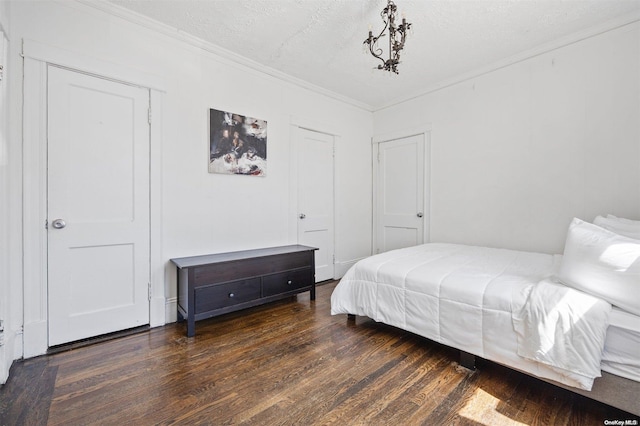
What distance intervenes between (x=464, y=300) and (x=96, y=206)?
282 centimetres

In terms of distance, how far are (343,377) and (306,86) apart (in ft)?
10.8

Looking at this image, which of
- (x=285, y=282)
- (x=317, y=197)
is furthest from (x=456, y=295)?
(x=317, y=197)

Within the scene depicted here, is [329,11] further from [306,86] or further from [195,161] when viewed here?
[195,161]

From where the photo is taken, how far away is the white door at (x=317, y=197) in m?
3.78

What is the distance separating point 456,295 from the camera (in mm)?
1921

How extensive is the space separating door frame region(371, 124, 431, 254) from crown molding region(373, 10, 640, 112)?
503mm

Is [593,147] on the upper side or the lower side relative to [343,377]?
upper

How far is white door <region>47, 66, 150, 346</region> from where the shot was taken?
2164 mm

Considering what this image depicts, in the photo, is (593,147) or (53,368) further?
(593,147)

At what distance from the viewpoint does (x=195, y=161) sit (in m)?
2.84

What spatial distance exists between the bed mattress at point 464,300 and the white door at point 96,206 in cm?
183

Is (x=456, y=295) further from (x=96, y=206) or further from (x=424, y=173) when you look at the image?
(x=96, y=206)

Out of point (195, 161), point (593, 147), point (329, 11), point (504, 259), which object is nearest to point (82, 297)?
point (195, 161)

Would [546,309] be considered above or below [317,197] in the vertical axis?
below
